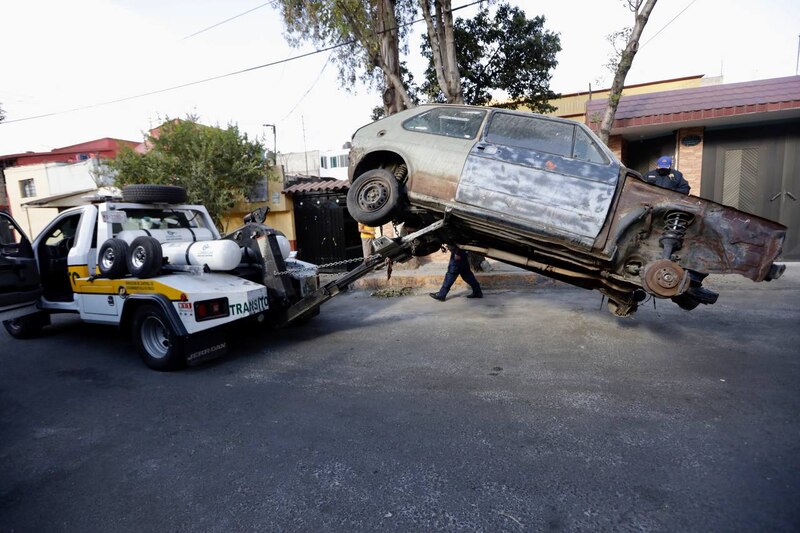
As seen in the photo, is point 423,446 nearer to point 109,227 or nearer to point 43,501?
point 43,501

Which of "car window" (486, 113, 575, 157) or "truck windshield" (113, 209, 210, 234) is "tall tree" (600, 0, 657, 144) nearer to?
"car window" (486, 113, 575, 157)

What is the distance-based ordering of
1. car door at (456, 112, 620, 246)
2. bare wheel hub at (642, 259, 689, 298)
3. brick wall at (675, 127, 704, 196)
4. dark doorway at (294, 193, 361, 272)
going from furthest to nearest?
dark doorway at (294, 193, 361, 272), brick wall at (675, 127, 704, 196), car door at (456, 112, 620, 246), bare wheel hub at (642, 259, 689, 298)

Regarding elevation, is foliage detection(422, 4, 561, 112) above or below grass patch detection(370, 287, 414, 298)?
above

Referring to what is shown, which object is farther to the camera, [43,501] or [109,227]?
[109,227]

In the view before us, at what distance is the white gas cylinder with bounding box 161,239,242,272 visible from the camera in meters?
4.75

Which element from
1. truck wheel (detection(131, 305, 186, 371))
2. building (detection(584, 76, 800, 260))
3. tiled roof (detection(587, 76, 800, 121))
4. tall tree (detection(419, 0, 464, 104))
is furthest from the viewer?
building (detection(584, 76, 800, 260))

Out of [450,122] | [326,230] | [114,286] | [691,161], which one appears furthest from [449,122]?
[691,161]

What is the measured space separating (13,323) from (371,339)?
5.45 metres

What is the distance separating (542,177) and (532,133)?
55 centimetres

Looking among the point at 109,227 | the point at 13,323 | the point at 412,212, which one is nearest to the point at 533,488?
the point at 412,212

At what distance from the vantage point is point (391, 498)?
2.39 meters

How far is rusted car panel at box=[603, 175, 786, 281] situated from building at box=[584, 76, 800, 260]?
6.30 m

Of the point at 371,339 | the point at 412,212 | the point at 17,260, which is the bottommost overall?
the point at 371,339

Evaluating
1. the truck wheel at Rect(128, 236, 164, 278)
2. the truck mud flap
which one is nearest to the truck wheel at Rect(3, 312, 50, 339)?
the truck wheel at Rect(128, 236, 164, 278)
